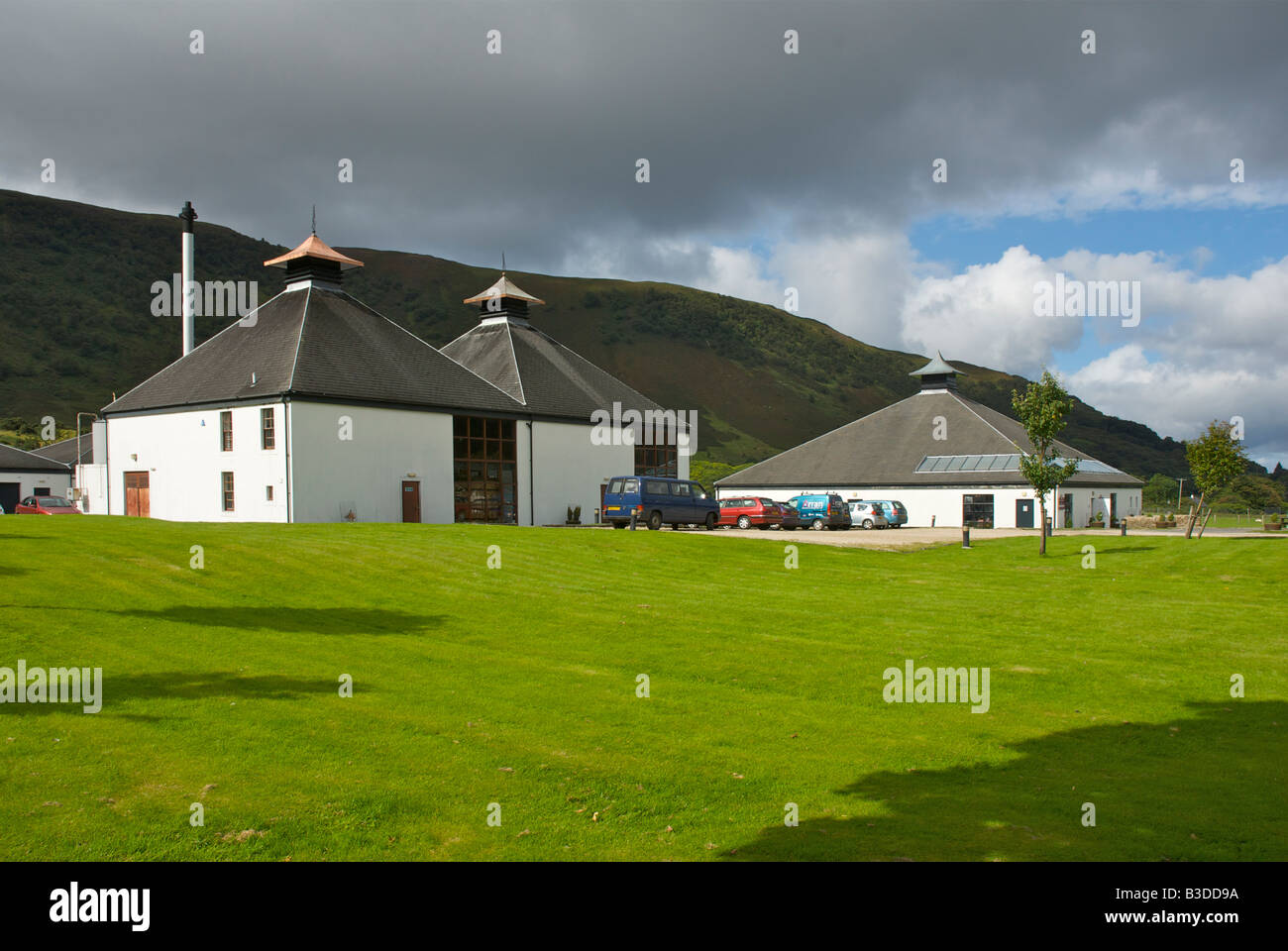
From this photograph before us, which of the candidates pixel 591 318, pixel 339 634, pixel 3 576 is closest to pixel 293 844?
pixel 339 634

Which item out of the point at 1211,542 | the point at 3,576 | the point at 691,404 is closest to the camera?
the point at 3,576

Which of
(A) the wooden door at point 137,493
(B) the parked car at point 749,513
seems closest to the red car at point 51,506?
(A) the wooden door at point 137,493

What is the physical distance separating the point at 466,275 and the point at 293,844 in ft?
623

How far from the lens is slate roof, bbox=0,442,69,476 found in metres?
61.9

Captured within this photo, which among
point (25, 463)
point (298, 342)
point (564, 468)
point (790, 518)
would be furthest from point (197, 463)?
point (25, 463)

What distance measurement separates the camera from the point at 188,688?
962 cm

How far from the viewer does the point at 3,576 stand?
14.4 metres

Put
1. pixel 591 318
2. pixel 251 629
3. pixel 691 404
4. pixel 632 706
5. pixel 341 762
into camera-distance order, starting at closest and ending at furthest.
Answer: pixel 341 762 → pixel 632 706 → pixel 251 629 → pixel 691 404 → pixel 591 318

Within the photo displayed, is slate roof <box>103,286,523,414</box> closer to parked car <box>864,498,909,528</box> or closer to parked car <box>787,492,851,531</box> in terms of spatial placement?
parked car <box>787,492,851,531</box>

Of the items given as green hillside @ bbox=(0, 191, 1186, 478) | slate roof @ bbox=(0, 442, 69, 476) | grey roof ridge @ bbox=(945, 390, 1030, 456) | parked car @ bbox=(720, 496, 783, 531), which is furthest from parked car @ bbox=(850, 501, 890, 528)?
green hillside @ bbox=(0, 191, 1186, 478)

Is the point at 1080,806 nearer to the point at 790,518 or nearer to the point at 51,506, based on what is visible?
the point at 790,518

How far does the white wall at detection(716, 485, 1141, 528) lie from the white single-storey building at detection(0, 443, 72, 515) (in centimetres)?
4588

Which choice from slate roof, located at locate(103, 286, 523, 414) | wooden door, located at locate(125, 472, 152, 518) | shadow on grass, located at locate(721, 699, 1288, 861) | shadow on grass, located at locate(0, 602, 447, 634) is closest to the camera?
shadow on grass, located at locate(721, 699, 1288, 861)

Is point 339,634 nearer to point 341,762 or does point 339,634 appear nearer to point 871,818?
point 341,762
